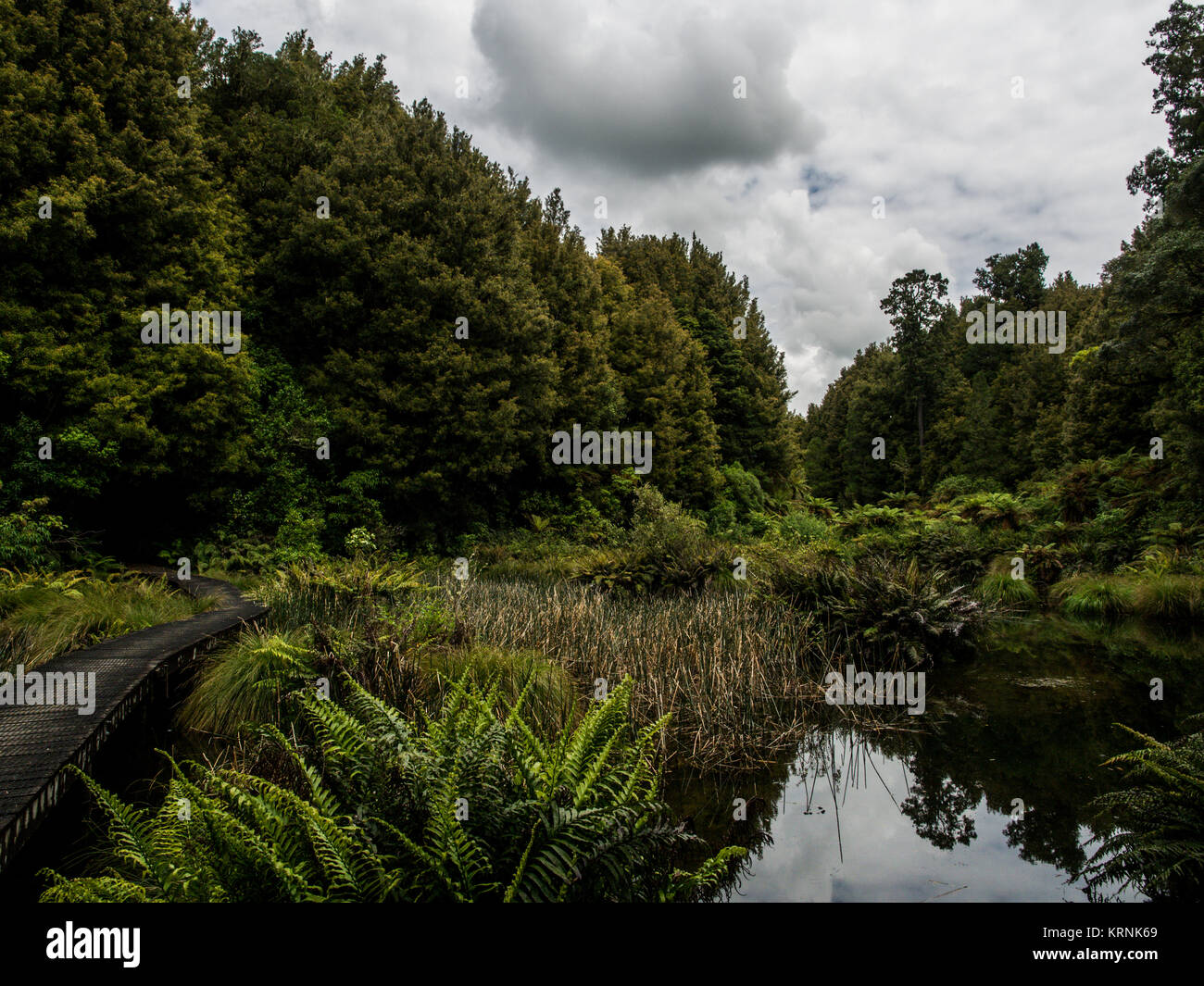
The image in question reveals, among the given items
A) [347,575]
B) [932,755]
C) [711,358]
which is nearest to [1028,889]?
[932,755]

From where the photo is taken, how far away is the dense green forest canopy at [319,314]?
1032 centimetres

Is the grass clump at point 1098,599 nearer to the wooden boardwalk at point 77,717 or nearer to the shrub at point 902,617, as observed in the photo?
the shrub at point 902,617

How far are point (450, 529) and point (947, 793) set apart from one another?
14.5 meters

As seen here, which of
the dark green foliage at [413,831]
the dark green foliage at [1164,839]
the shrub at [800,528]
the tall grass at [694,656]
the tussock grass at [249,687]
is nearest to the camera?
the dark green foliage at [413,831]

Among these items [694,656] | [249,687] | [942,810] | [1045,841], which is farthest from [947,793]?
[249,687]

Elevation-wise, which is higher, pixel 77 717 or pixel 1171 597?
pixel 77 717

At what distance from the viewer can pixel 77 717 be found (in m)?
3.48

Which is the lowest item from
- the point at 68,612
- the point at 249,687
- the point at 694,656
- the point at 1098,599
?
the point at 1098,599

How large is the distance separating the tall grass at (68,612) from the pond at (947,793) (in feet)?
17.1

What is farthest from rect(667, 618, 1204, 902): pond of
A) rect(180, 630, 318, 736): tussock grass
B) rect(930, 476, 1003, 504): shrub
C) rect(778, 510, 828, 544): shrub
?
rect(930, 476, 1003, 504): shrub

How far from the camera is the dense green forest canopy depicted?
10320 millimetres

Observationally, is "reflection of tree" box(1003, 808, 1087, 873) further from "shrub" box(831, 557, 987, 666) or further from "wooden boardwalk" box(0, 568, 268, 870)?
"wooden boardwalk" box(0, 568, 268, 870)

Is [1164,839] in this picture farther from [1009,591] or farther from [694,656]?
[1009,591]

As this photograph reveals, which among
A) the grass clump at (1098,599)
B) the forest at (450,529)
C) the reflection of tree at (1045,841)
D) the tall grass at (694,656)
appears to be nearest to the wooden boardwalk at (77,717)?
the forest at (450,529)
